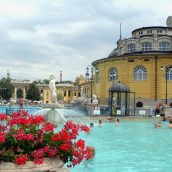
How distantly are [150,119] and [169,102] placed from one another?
17.9m

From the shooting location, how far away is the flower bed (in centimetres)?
579

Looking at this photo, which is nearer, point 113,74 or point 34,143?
point 34,143

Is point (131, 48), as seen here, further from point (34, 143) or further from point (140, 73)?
point (34, 143)

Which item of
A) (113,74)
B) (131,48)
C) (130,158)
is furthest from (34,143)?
(131,48)

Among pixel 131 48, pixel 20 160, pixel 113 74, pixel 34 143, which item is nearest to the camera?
pixel 20 160

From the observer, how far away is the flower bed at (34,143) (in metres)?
5.79

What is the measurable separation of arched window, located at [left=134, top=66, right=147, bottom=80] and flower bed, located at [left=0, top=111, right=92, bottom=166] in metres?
50.2

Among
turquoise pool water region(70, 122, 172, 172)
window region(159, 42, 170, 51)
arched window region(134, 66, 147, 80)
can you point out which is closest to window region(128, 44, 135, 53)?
window region(159, 42, 170, 51)

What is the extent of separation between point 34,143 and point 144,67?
51097 millimetres

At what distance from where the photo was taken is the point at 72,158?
6.45 meters

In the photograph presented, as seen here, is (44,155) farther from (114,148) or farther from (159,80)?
(159,80)

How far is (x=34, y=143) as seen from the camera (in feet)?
19.6

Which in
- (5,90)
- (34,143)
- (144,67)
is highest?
(144,67)

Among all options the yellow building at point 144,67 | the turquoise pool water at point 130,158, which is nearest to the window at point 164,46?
the yellow building at point 144,67
